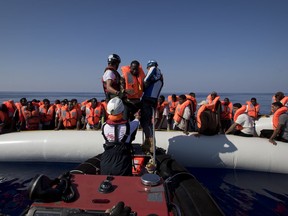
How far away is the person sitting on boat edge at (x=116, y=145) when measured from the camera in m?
2.59

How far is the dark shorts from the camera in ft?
8.45

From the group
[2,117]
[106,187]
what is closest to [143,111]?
[106,187]

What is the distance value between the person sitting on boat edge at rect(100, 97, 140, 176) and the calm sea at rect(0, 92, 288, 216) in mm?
1856

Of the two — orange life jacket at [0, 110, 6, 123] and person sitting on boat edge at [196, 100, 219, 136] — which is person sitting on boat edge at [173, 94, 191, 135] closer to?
person sitting on boat edge at [196, 100, 219, 136]

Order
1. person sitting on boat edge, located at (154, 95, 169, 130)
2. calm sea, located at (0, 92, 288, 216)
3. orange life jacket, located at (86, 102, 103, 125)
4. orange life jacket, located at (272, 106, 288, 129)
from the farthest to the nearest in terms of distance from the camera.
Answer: person sitting on boat edge, located at (154, 95, 169, 130), orange life jacket, located at (86, 102, 103, 125), orange life jacket, located at (272, 106, 288, 129), calm sea, located at (0, 92, 288, 216)

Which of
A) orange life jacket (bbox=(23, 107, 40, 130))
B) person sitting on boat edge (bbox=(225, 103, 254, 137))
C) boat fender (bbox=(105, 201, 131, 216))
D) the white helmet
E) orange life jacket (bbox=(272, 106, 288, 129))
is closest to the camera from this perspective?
boat fender (bbox=(105, 201, 131, 216))

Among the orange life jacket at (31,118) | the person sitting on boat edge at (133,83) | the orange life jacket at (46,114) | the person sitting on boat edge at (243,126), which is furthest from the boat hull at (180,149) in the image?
the orange life jacket at (46,114)

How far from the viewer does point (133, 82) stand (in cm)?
380

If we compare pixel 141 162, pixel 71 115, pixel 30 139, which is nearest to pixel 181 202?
pixel 141 162

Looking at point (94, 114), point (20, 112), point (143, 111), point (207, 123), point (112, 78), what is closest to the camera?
point (112, 78)

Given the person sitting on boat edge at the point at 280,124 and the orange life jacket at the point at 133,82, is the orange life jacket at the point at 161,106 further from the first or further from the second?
the orange life jacket at the point at 133,82

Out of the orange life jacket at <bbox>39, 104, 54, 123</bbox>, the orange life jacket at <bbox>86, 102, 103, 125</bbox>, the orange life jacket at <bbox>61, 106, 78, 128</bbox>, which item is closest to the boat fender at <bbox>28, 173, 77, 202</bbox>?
the orange life jacket at <bbox>86, 102, 103, 125</bbox>

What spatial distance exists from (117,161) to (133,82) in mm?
1613

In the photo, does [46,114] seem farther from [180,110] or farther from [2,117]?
[180,110]
